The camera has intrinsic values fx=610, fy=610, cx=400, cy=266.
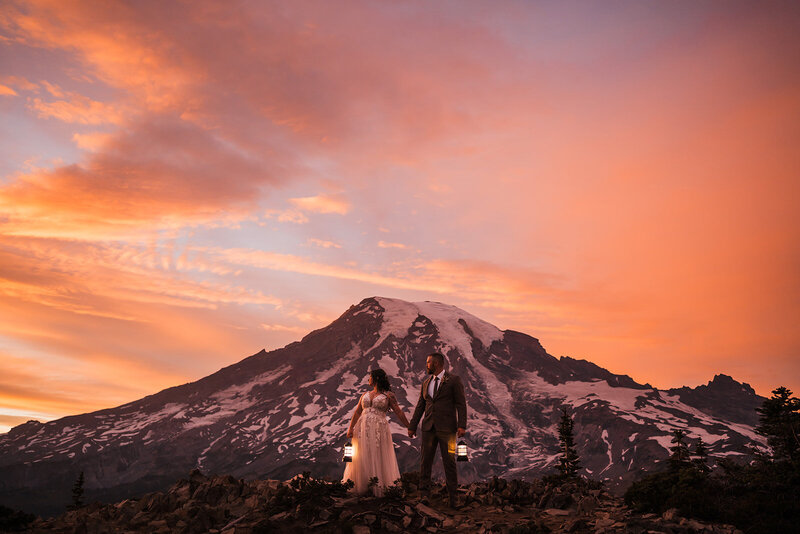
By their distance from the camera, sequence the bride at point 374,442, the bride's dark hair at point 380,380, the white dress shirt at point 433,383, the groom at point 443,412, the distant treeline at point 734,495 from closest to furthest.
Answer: the distant treeline at point 734,495, the groom at point 443,412, the white dress shirt at point 433,383, the bride at point 374,442, the bride's dark hair at point 380,380

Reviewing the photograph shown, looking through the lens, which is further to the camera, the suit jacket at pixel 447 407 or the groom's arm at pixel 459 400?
the suit jacket at pixel 447 407

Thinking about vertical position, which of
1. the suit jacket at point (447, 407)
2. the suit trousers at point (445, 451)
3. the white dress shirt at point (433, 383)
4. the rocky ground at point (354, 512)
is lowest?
the rocky ground at point (354, 512)

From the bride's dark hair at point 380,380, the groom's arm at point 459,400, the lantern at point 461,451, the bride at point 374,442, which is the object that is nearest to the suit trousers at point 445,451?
the lantern at point 461,451

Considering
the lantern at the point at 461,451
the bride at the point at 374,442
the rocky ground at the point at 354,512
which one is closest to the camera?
the rocky ground at the point at 354,512

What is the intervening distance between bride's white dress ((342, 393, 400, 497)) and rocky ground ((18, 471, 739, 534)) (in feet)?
1.68

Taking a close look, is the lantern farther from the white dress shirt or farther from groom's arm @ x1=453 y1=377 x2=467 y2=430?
the white dress shirt

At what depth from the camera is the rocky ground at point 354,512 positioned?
15.9 metres

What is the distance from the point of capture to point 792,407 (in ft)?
134

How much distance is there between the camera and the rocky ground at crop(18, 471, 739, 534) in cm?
1588

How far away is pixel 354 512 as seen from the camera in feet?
54.3

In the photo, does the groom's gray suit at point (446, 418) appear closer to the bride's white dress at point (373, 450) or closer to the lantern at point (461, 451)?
the lantern at point (461, 451)

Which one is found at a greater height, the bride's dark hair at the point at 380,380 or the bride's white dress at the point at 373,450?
the bride's dark hair at the point at 380,380

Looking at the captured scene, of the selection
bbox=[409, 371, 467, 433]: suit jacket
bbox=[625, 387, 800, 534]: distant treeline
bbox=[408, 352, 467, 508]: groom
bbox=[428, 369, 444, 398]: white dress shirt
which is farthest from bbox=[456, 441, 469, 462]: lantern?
bbox=[625, 387, 800, 534]: distant treeline

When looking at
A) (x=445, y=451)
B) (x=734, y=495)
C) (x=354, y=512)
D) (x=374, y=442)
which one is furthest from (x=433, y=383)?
(x=734, y=495)
